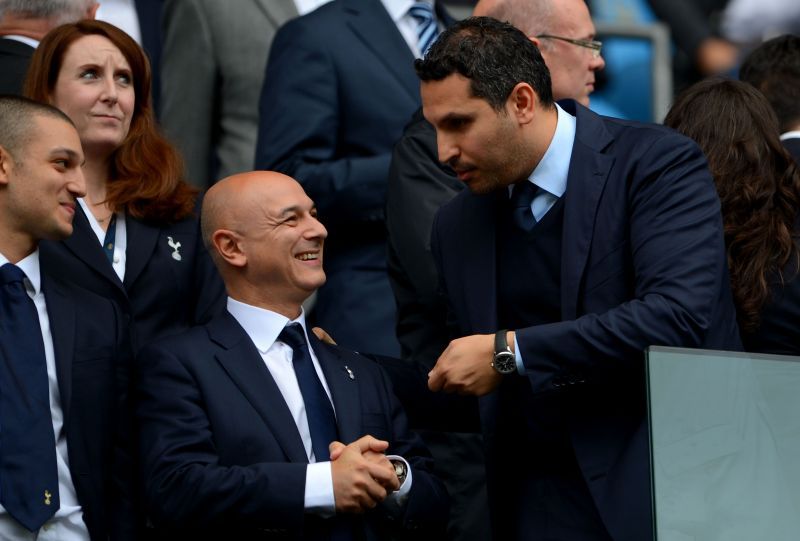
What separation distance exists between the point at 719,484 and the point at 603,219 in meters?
0.99

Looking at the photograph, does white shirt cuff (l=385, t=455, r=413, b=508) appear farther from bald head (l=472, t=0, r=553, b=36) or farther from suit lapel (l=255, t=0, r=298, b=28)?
suit lapel (l=255, t=0, r=298, b=28)

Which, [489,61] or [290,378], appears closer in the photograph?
[489,61]

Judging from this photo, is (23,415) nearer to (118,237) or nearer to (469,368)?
(118,237)

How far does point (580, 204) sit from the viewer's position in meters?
4.60

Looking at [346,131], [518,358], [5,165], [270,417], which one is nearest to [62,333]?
[5,165]

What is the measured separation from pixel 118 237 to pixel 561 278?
1.54 meters

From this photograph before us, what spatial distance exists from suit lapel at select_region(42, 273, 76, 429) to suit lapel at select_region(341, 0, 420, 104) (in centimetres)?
213

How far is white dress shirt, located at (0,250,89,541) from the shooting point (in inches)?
176

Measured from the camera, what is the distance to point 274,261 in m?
5.08

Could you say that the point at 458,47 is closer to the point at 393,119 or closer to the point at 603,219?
the point at 603,219

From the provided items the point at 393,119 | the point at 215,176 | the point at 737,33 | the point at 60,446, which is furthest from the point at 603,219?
the point at 737,33

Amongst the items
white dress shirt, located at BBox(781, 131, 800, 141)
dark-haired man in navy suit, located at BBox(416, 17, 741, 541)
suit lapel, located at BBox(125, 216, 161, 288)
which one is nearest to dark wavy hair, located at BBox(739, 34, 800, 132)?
white dress shirt, located at BBox(781, 131, 800, 141)

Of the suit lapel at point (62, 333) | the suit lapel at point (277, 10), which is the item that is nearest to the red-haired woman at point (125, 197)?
the suit lapel at point (62, 333)

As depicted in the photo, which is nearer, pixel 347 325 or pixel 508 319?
pixel 508 319
